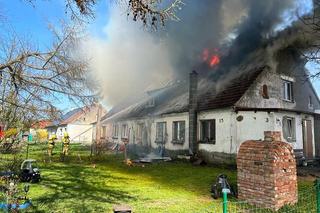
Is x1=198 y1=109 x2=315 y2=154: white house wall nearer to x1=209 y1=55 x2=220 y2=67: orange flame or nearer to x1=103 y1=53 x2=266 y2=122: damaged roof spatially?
x1=103 y1=53 x2=266 y2=122: damaged roof

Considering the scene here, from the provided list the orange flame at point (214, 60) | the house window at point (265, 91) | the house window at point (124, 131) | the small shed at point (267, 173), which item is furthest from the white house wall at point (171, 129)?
the small shed at point (267, 173)

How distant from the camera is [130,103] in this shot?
103 feet

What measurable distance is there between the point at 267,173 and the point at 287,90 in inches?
555

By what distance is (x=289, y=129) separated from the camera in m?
17.0

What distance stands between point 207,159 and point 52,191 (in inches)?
405

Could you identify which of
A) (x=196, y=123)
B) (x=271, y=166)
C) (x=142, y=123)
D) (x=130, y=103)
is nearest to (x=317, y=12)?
(x=271, y=166)

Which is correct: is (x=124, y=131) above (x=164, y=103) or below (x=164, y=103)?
below

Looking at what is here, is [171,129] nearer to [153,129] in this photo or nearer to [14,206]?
[153,129]

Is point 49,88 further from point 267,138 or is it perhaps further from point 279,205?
point 279,205

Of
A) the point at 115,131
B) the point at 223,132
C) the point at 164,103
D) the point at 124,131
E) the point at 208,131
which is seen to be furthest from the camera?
the point at 115,131

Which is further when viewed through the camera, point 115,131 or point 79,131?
point 79,131

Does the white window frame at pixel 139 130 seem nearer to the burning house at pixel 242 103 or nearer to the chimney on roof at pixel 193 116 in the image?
the burning house at pixel 242 103

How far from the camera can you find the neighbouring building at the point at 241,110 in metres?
15.5

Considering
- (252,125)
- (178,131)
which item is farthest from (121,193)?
(178,131)
